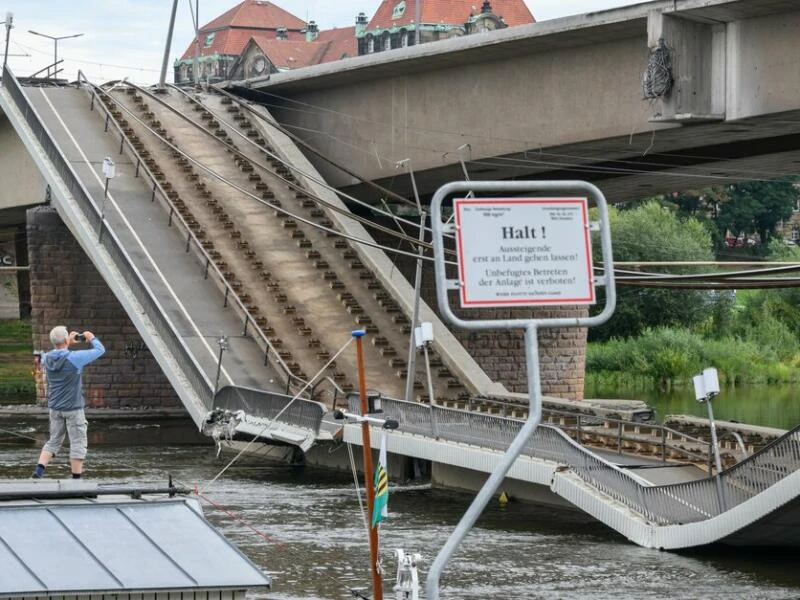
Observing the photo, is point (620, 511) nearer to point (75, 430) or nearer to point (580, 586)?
point (580, 586)

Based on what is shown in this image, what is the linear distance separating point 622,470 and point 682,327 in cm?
4878

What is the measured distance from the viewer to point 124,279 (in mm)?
35156

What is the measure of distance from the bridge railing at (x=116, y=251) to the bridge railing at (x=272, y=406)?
683 mm

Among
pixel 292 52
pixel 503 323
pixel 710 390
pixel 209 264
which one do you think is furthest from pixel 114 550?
pixel 292 52

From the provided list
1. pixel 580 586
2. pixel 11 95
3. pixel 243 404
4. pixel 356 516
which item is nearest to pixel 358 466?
pixel 243 404

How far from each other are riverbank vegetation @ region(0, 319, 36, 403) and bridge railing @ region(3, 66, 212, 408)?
10.1 metres

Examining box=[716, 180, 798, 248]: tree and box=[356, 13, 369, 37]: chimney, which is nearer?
box=[716, 180, 798, 248]: tree

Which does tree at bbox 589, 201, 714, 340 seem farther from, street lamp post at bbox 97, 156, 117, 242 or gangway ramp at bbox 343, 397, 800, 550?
gangway ramp at bbox 343, 397, 800, 550

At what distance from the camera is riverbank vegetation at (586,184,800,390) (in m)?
60.8

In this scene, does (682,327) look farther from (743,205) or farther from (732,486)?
(732,486)

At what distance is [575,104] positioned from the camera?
3253 centimetres

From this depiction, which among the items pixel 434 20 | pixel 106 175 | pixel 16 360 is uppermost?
pixel 434 20

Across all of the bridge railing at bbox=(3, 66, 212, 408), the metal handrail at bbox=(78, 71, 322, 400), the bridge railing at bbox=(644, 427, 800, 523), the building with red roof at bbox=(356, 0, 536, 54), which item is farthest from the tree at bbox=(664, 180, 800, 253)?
the bridge railing at bbox=(644, 427, 800, 523)

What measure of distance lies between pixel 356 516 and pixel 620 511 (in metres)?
4.67
